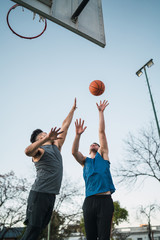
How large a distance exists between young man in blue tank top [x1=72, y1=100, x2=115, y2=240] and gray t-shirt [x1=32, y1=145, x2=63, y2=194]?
793 millimetres

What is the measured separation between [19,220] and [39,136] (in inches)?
880

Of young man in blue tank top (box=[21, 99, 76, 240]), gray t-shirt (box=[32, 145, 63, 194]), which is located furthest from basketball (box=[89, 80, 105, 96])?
gray t-shirt (box=[32, 145, 63, 194])

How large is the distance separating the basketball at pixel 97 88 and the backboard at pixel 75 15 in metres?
1.57

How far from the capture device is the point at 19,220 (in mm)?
21469

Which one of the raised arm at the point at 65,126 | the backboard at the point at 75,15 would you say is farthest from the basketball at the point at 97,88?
the backboard at the point at 75,15

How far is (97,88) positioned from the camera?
604 centimetres

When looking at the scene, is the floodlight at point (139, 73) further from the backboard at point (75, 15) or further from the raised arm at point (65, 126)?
the raised arm at point (65, 126)

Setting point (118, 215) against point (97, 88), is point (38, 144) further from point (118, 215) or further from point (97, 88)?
point (118, 215)

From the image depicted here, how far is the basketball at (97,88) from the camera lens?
6.05m

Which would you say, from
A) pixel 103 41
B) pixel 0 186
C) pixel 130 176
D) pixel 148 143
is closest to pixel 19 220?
pixel 0 186

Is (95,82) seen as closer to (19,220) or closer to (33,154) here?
(33,154)

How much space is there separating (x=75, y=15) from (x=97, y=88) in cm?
229

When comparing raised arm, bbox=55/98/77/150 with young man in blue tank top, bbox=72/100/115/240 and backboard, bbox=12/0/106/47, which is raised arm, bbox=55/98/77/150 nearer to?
young man in blue tank top, bbox=72/100/115/240

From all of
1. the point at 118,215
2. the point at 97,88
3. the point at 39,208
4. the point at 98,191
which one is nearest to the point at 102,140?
the point at 98,191
